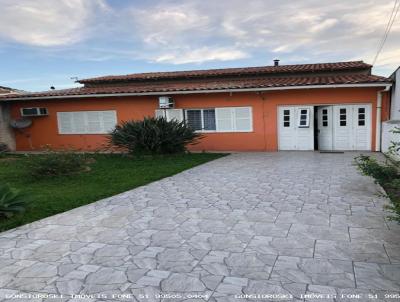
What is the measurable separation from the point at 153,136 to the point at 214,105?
349 centimetres

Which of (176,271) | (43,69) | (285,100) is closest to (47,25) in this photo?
(43,69)

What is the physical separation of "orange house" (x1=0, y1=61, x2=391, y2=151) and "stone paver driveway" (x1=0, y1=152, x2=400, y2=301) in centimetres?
705

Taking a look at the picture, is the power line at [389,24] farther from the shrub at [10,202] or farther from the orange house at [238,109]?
the shrub at [10,202]

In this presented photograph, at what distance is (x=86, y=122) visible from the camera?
1639 cm

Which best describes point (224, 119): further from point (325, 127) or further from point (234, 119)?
point (325, 127)

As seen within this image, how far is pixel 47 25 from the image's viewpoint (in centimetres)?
1260

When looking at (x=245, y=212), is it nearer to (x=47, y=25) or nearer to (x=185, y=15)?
(x=185, y=15)

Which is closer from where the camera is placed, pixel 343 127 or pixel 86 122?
pixel 343 127

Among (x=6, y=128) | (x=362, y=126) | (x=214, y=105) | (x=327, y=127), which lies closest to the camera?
(x=362, y=126)

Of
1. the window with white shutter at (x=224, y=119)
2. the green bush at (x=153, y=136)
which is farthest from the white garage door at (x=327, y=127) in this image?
the green bush at (x=153, y=136)

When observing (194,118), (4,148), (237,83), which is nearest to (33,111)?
(4,148)

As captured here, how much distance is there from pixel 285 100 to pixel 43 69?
15.0 meters

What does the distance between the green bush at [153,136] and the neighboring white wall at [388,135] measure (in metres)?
7.20

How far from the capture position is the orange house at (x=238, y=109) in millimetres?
13078
